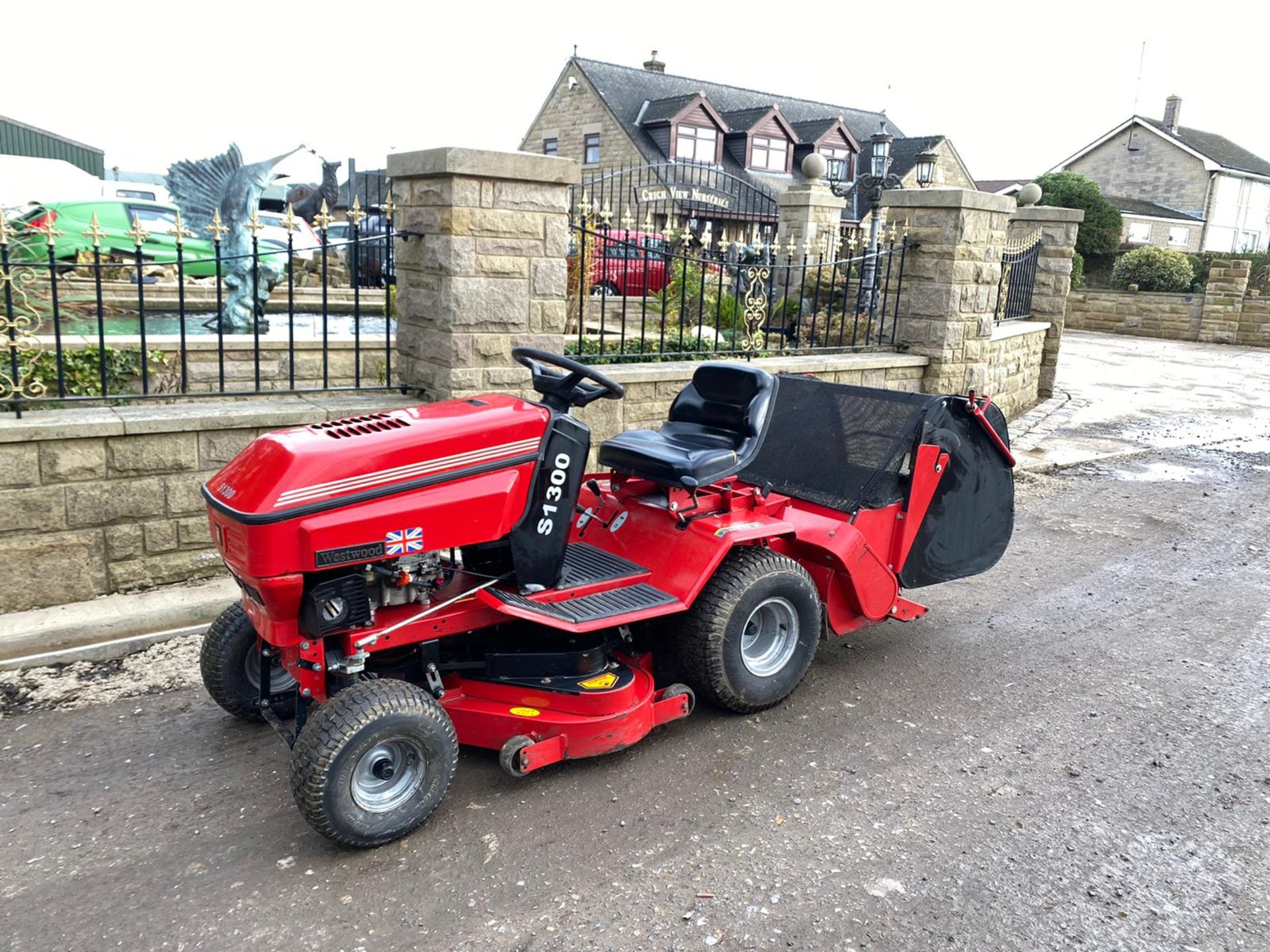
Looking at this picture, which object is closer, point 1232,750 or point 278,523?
point 278,523

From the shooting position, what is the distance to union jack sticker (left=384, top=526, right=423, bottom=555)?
3059 millimetres

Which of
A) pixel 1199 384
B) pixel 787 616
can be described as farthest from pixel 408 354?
pixel 1199 384

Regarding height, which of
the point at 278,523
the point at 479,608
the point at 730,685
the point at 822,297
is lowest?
the point at 730,685

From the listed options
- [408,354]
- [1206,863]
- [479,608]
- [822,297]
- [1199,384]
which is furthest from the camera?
[1199,384]

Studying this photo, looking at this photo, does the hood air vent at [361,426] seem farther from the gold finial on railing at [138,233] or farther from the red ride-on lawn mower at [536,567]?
the gold finial on railing at [138,233]

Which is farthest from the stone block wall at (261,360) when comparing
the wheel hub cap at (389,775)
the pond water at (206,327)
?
the wheel hub cap at (389,775)

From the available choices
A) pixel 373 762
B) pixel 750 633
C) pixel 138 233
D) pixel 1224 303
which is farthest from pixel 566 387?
pixel 1224 303

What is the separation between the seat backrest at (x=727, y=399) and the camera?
4.15 metres

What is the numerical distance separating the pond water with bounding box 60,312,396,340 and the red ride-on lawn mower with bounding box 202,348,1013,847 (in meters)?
3.74

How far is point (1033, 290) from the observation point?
1238 centimetres

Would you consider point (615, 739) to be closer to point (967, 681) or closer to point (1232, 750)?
point (967, 681)

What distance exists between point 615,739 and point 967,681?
1868 millimetres

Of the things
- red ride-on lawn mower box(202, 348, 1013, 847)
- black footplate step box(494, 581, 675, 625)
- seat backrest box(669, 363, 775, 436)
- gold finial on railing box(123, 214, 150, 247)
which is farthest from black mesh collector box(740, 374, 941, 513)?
gold finial on railing box(123, 214, 150, 247)

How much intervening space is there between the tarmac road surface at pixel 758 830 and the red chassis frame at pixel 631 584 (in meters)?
0.23
